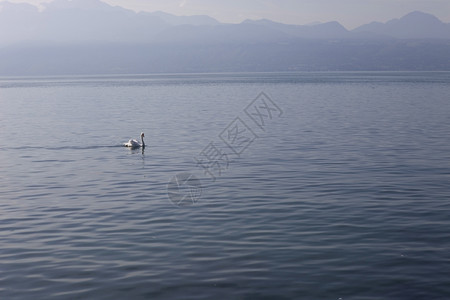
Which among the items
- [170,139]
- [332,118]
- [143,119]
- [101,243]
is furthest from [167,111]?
[101,243]

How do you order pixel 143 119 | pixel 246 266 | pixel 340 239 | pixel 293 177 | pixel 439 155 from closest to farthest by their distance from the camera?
pixel 246 266, pixel 340 239, pixel 293 177, pixel 439 155, pixel 143 119

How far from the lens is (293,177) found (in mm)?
33656

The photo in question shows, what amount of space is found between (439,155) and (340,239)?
22.8 m

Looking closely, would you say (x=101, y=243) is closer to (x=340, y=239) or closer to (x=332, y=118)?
(x=340, y=239)

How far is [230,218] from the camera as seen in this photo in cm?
2491

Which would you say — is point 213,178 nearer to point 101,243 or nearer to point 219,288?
point 101,243

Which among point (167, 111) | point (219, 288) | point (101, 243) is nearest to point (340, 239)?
point (219, 288)

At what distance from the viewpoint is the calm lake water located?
17656mm

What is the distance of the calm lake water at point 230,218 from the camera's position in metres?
17.7

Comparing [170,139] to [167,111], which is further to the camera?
[167,111]

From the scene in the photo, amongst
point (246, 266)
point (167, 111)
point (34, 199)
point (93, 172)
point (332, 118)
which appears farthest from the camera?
point (167, 111)

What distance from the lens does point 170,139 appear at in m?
54.4

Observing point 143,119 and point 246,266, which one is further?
point 143,119

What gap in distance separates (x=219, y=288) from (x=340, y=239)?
6401 mm
